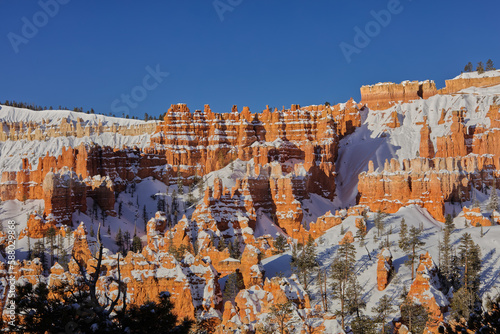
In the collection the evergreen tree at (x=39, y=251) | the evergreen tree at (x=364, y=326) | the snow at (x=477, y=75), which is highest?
the snow at (x=477, y=75)

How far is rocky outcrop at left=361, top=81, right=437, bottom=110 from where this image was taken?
522ft

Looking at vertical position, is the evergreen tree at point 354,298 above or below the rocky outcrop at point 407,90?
below

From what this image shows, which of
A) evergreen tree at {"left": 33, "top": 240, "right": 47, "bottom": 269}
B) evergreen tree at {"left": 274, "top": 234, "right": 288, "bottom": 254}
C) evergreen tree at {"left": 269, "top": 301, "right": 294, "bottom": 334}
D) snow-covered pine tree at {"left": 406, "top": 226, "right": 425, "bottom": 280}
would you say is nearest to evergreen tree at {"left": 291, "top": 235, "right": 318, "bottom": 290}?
snow-covered pine tree at {"left": 406, "top": 226, "right": 425, "bottom": 280}

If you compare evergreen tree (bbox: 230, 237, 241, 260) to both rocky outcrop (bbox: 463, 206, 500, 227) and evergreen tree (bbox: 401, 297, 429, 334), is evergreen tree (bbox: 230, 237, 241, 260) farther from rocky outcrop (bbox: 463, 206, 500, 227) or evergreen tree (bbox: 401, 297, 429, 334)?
evergreen tree (bbox: 401, 297, 429, 334)

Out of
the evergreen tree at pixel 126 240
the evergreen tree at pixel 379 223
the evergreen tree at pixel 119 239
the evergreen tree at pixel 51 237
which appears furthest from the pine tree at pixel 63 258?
the evergreen tree at pixel 379 223

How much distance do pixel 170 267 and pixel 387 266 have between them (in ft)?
67.1

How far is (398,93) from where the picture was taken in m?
160

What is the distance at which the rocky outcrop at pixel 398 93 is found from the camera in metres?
159

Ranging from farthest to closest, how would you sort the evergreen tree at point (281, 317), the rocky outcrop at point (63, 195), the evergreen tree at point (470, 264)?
the rocky outcrop at point (63, 195), the evergreen tree at point (470, 264), the evergreen tree at point (281, 317)

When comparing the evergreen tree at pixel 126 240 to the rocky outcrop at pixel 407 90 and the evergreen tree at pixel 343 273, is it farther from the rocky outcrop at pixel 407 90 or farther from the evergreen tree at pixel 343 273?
the rocky outcrop at pixel 407 90

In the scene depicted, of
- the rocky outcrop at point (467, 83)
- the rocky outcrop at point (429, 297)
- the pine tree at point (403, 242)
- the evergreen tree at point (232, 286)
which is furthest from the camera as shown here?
the rocky outcrop at point (467, 83)

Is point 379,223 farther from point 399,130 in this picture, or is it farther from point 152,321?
point 399,130

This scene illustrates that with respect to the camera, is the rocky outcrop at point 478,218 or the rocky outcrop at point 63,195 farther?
the rocky outcrop at point 63,195

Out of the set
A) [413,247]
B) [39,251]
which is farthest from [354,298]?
[39,251]
